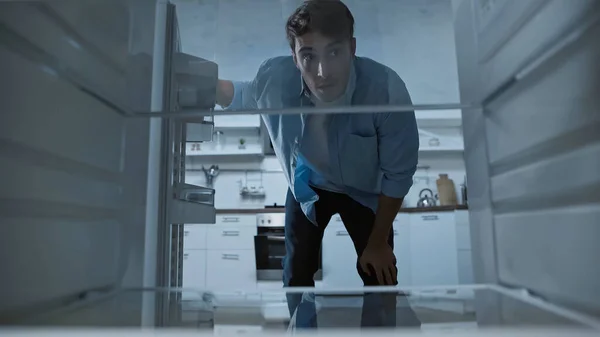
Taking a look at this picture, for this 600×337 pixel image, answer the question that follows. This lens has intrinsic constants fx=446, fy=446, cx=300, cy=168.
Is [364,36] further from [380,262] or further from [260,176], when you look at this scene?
[260,176]

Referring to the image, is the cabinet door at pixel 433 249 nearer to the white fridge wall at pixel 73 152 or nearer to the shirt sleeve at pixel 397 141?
the shirt sleeve at pixel 397 141

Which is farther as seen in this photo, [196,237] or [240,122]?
[240,122]

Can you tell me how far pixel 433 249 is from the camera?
2781mm

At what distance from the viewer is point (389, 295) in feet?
3.33

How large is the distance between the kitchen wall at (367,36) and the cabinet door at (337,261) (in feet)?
Result: 2.30

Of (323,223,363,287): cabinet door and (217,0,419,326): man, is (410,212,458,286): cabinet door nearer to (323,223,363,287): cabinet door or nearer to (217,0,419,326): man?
(323,223,363,287): cabinet door

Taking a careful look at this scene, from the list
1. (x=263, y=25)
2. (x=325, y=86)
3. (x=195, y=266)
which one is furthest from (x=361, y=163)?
(x=195, y=266)

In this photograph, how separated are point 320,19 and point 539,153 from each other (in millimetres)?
657

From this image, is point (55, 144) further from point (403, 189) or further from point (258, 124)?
point (258, 124)

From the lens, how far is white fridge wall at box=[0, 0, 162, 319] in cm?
66

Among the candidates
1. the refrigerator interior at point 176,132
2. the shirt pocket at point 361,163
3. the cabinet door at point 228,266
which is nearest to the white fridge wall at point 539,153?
the refrigerator interior at point 176,132

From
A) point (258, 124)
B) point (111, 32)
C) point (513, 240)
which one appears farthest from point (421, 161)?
point (111, 32)

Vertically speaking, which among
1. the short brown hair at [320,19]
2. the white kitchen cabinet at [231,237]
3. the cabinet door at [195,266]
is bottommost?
the cabinet door at [195,266]

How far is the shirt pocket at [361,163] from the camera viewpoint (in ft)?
4.53
